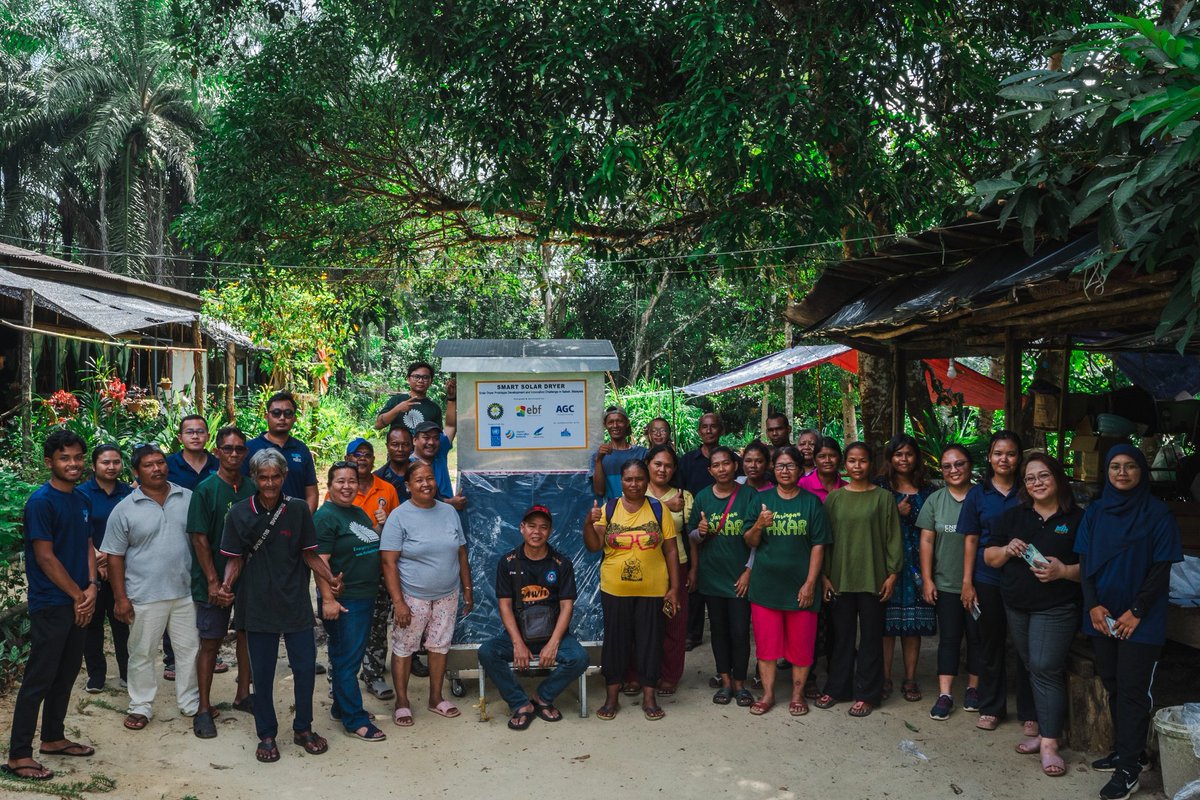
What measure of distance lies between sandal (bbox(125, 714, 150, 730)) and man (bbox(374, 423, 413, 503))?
6.26 ft

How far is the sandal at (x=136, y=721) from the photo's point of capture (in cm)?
527

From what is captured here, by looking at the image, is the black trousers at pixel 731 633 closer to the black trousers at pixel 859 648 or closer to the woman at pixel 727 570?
the woman at pixel 727 570

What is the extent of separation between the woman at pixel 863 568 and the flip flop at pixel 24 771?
411 cm

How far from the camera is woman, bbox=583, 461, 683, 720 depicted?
576 cm

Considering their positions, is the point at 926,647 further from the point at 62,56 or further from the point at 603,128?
the point at 62,56

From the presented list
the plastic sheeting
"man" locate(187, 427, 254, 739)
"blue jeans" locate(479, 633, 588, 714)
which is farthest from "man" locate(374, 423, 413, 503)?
"blue jeans" locate(479, 633, 588, 714)

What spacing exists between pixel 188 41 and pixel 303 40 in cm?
110

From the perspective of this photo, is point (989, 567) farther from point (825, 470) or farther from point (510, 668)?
point (510, 668)

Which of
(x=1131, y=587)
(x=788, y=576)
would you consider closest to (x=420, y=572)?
(x=788, y=576)

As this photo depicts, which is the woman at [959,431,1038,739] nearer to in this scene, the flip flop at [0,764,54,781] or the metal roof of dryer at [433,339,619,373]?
the metal roof of dryer at [433,339,619,373]

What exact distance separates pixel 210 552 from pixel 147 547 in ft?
1.04

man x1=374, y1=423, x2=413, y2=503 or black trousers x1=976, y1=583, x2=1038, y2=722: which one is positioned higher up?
man x1=374, y1=423, x2=413, y2=503

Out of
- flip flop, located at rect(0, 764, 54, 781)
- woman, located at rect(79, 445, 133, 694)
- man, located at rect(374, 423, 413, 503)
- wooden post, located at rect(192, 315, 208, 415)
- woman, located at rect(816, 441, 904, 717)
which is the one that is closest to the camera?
flip flop, located at rect(0, 764, 54, 781)

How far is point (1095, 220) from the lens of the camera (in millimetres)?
5121
